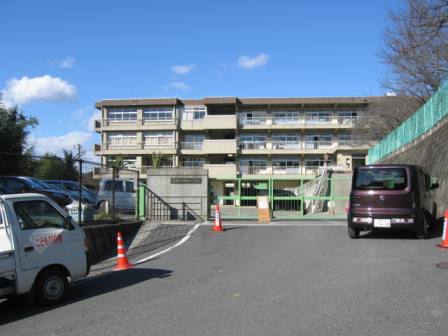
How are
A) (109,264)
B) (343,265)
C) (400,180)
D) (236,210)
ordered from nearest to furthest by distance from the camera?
(343,265) → (109,264) → (400,180) → (236,210)

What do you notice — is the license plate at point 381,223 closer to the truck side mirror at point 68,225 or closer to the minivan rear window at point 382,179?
the minivan rear window at point 382,179

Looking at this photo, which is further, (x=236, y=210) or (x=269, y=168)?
(x=269, y=168)

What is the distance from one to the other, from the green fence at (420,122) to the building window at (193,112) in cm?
2708

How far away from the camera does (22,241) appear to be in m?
6.38

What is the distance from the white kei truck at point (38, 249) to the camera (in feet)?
20.4

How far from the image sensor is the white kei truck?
6.22 meters

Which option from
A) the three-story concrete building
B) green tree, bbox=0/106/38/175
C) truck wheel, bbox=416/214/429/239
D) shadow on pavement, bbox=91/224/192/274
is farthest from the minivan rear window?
the three-story concrete building

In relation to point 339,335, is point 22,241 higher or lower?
higher

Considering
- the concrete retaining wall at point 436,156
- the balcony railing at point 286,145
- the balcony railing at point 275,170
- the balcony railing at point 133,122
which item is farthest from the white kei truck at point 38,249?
the balcony railing at point 133,122

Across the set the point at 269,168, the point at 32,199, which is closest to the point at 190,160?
the point at 269,168

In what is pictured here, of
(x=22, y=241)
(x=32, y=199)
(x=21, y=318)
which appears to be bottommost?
(x=21, y=318)

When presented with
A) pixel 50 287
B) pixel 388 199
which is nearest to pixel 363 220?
pixel 388 199

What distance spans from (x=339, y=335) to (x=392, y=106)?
1523 inches

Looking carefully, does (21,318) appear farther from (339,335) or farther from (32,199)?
(339,335)
